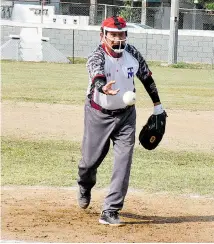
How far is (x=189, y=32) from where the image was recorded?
1502 inches

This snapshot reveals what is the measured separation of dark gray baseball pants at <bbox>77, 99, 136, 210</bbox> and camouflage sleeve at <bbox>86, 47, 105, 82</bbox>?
1.48 feet

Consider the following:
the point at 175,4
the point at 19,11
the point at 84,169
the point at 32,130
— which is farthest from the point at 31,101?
the point at 19,11

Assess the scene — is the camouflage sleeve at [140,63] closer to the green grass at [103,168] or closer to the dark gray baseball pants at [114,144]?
the dark gray baseball pants at [114,144]

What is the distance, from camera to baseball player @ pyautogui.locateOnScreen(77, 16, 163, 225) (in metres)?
7.21

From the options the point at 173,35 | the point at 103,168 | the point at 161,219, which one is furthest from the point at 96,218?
the point at 173,35

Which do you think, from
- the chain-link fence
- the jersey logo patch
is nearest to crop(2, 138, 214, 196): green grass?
the jersey logo patch

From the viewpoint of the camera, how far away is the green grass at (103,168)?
9.49 meters

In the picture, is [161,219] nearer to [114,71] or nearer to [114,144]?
[114,144]

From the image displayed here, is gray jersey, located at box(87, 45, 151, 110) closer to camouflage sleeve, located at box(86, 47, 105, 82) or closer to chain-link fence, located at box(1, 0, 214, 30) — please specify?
camouflage sleeve, located at box(86, 47, 105, 82)

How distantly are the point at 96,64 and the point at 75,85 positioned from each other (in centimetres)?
1641

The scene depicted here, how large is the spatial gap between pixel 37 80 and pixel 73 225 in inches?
692

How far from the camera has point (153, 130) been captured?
789 cm

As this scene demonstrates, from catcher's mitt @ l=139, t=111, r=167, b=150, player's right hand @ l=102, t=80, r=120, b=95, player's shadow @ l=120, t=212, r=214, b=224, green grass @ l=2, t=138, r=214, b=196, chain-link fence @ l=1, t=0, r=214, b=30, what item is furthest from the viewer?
chain-link fence @ l=1, t=0, r=214, b=30

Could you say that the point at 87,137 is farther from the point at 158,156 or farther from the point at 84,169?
the point at 158,156
